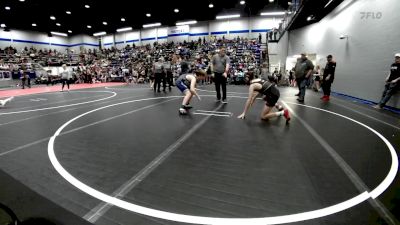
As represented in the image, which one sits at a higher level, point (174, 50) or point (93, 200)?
point (174, 50)

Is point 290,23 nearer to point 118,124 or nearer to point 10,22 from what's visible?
point 118,124

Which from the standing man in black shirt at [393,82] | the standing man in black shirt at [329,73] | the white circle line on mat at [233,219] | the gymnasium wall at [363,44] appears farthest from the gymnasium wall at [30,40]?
the standing man in black shirt at [393,82]

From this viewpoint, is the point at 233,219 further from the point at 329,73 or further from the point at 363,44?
the point at 363,44

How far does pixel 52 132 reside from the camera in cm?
431

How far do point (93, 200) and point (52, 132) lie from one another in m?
2.88

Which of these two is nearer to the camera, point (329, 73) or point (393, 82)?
point (393, 82)

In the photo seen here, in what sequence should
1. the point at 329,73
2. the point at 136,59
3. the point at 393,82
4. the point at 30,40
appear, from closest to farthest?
the point at 393,82, the point at 329,73, the point at 136,59, the point at 30,40

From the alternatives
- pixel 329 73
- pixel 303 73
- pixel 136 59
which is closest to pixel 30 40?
pixel 136 59

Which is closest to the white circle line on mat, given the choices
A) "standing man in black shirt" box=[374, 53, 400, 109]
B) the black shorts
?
the black shorts

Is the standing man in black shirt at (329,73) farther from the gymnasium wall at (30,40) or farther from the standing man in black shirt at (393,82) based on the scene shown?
the gymnasium wall at (30,40)

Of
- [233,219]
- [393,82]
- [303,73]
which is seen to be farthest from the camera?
[303,73]

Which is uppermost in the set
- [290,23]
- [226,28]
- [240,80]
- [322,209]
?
[226,28]

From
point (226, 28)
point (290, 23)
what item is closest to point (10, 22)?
point (226, 28)

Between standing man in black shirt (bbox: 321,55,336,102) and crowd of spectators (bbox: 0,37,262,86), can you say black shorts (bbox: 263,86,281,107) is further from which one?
crowd of spectators (bbox: 0,37,262,86)
